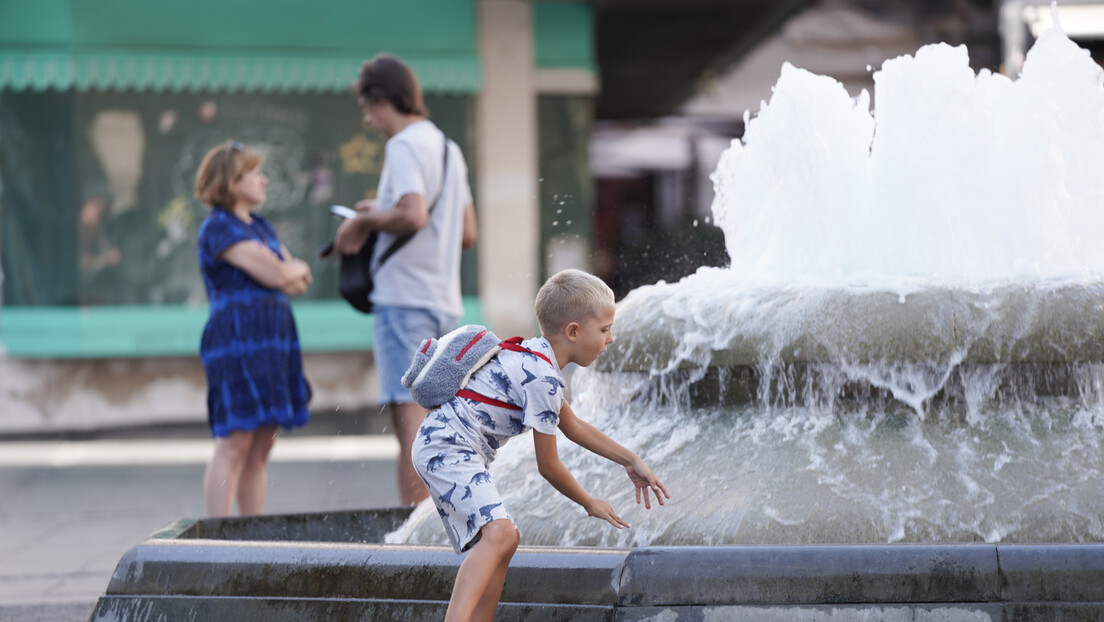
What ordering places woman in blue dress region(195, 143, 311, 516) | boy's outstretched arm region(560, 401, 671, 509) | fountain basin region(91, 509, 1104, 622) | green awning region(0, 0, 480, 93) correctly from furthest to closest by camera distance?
green awning region(0, 0, 480, 93) → woman in blue dress region(195, 143, 311, 516) → boy's outstretched arm region(560, 401, 671, 509) → fountain basin region(91, 509, 1104, 622)

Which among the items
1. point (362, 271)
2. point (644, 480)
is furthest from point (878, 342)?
point (362, 271)

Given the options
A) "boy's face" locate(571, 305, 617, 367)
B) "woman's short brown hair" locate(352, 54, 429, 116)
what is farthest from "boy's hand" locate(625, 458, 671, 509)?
"woman's short brown hair" locate(352, 54, 429, 116)

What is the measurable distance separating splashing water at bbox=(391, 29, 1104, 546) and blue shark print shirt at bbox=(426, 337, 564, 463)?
1.90 feet

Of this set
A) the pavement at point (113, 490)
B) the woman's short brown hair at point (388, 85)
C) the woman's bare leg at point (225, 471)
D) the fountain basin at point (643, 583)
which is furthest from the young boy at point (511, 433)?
the woman's short brown hair at point (388, 85)

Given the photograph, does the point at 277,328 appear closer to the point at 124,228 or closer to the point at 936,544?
the point at 936,544

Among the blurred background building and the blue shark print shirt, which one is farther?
the blurred background building

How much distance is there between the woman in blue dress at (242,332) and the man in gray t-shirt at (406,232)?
0.33 metres

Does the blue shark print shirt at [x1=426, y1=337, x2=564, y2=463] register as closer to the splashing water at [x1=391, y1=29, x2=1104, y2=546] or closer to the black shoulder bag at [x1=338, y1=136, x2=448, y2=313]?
the splashing water at [x1=391, y1=29, x2=1104, y2=546]

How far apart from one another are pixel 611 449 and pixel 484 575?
370mm

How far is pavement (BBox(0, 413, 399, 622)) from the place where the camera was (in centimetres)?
506

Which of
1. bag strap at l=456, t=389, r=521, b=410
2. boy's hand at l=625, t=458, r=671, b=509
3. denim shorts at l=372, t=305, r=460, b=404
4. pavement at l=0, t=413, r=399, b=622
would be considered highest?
bag strap at l=456, t=389, r=521, b=410

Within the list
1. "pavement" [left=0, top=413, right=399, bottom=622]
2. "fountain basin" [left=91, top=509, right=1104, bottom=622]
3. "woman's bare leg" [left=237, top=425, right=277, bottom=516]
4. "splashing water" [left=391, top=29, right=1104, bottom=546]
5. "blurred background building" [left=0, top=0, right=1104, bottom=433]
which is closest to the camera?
"fountain basin" [left=91, top=509, right=1104, bottom=622]

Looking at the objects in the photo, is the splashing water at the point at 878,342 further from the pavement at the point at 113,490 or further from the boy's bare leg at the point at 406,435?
the pavement at the point at 113,490

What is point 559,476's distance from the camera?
2.66 meters
